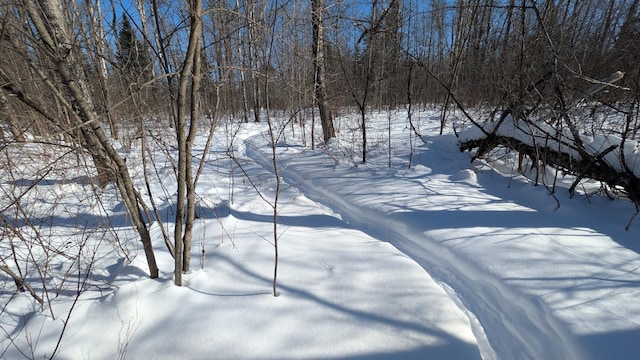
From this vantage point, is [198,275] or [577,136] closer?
[198,275]

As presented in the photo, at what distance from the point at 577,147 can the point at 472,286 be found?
2.41 m

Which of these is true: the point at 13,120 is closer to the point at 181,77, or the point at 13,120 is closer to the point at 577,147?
the point at 181,77

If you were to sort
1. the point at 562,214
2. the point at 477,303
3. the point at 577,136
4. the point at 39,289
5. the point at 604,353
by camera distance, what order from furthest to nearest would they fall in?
1. the point at 577,136
2. the point at 562,214
3. the point at 477,303
4. the point at 39,289
5. the point at 604,353

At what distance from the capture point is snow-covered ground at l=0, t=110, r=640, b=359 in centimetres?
165

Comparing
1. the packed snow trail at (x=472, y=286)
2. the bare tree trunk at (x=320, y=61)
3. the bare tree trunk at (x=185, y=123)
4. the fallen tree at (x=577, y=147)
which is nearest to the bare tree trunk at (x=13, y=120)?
the bare tree trunk at (x=185, y=123)

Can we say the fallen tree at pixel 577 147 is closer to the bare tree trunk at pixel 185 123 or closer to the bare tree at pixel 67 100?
the bare tree trunk at pixel 185 123

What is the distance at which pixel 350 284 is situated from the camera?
216 centimetres

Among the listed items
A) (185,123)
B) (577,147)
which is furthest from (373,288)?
(577,147)

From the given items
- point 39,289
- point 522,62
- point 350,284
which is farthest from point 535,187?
point 39,289

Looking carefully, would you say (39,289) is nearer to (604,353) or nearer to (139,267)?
(139,267)

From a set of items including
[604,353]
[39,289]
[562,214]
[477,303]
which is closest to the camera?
[604,353]

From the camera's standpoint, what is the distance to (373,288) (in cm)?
212

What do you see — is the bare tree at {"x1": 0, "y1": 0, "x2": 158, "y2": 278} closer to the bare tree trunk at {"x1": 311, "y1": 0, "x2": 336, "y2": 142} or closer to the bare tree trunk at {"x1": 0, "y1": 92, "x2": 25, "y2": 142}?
the bare tree trunk at {"x1": 0, "y1": 92, "x2": 25, "y2": 142}

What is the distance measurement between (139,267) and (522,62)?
17.0ft
